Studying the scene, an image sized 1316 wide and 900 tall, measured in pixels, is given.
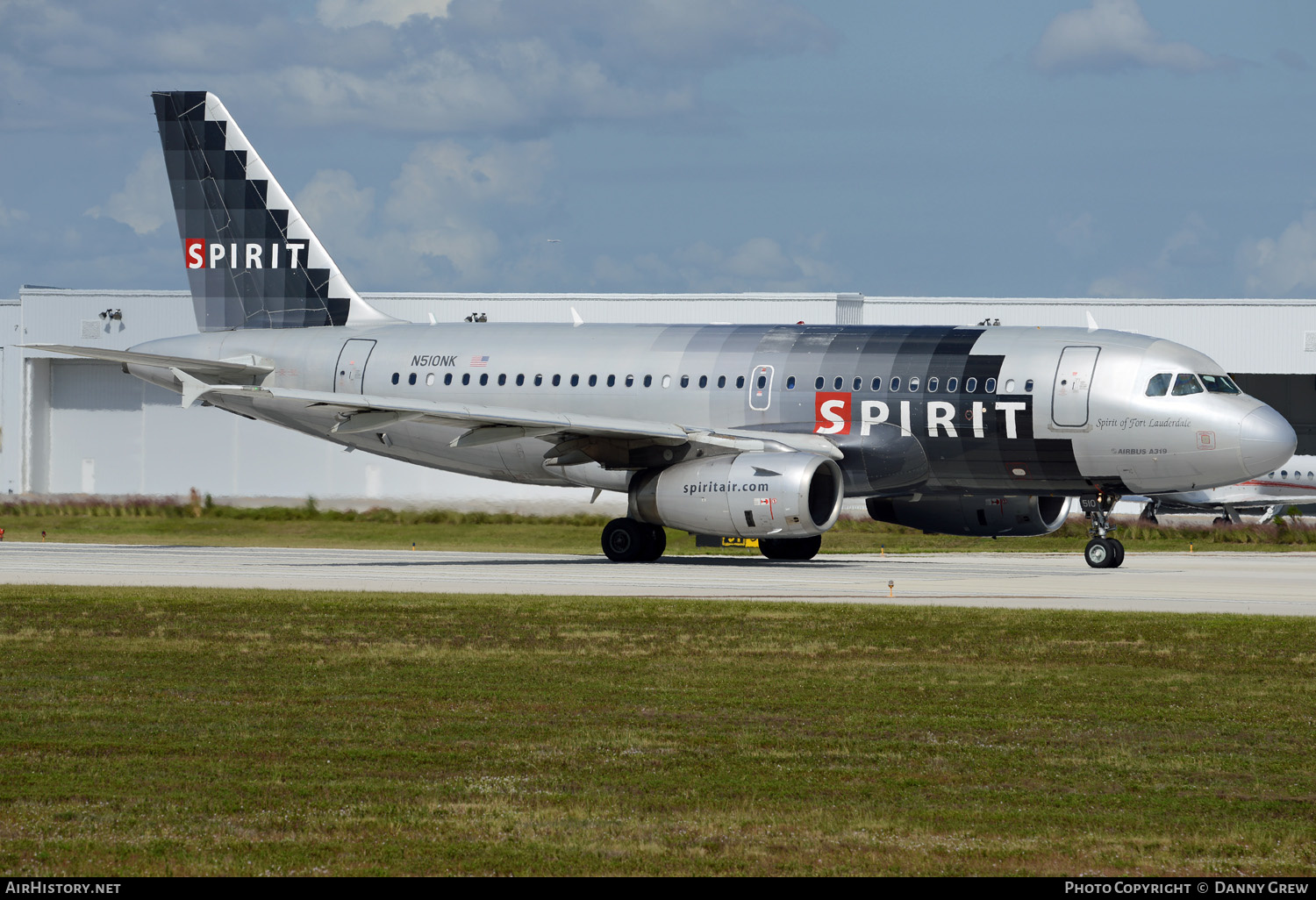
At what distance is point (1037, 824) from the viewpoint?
7887mm

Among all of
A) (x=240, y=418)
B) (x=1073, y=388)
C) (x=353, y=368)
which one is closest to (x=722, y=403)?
(x=1073, y=388)

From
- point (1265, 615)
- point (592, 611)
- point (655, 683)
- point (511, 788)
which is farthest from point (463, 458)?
point (511, 788)

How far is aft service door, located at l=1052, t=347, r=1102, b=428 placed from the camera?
1097 inches

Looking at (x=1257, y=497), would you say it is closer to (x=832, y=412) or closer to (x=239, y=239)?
(x=832, y=412)

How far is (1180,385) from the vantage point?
27.8 metres

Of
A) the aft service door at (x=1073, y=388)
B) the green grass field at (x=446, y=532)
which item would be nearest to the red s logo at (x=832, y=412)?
the aft service door at (x=1073, y=388)

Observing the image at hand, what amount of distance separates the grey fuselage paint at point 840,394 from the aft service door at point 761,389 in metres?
0.08

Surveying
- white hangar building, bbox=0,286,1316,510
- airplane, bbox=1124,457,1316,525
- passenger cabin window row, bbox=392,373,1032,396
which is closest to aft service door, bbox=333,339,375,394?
passenger cabin window row, bbox=392,373,1032,396

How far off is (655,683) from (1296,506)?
5344 centimetres

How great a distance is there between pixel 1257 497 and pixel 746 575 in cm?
3998

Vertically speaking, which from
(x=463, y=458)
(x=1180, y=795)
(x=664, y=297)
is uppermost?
(x=664, y=297)

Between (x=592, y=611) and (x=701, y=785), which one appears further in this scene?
(x=592, y=611)

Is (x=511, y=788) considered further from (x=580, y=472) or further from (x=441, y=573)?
(x=580, y=472)
